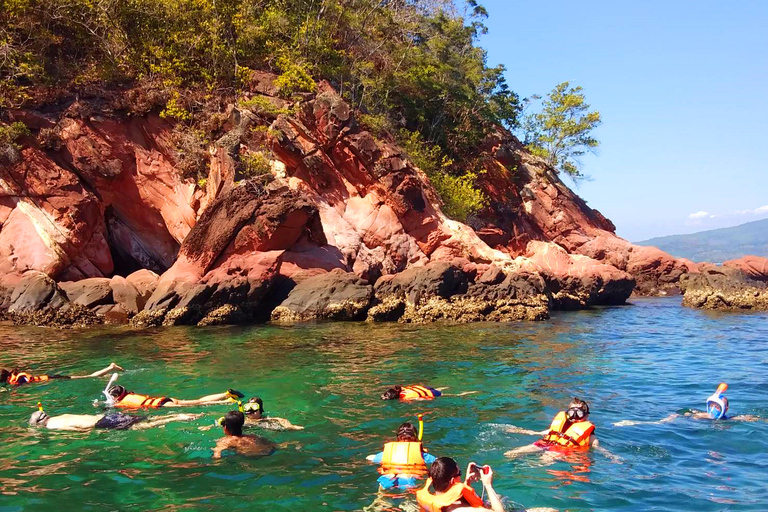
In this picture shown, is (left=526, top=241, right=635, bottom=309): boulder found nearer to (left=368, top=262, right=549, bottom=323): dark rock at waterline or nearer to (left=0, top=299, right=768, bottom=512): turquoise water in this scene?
(left=368, top=262, right=549, bottom=323): dark rock at waterline

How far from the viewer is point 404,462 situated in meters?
7.68

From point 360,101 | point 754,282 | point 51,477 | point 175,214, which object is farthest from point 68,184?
point 754,282

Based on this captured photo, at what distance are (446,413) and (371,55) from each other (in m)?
28.3

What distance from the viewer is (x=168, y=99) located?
2766 centimetres

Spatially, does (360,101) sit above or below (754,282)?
above

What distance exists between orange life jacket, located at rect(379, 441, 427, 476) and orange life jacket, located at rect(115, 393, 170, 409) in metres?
4.98

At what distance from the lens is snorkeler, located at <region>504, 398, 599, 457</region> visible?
8.75m

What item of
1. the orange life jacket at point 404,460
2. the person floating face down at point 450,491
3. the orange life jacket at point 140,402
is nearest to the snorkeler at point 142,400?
the orange life jacket at point 140,402

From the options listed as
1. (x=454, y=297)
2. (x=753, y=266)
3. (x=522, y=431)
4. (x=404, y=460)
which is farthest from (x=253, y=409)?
(x=753, y=266)

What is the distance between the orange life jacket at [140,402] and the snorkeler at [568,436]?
20.0ft

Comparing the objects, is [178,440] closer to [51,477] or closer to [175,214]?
[51,477]

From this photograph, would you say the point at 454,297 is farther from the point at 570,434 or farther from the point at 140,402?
the point at 570,434

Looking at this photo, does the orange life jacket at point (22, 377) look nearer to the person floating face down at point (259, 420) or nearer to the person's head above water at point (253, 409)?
the person floating face down at point (259, 420)

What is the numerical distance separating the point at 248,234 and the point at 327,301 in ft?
13.6
